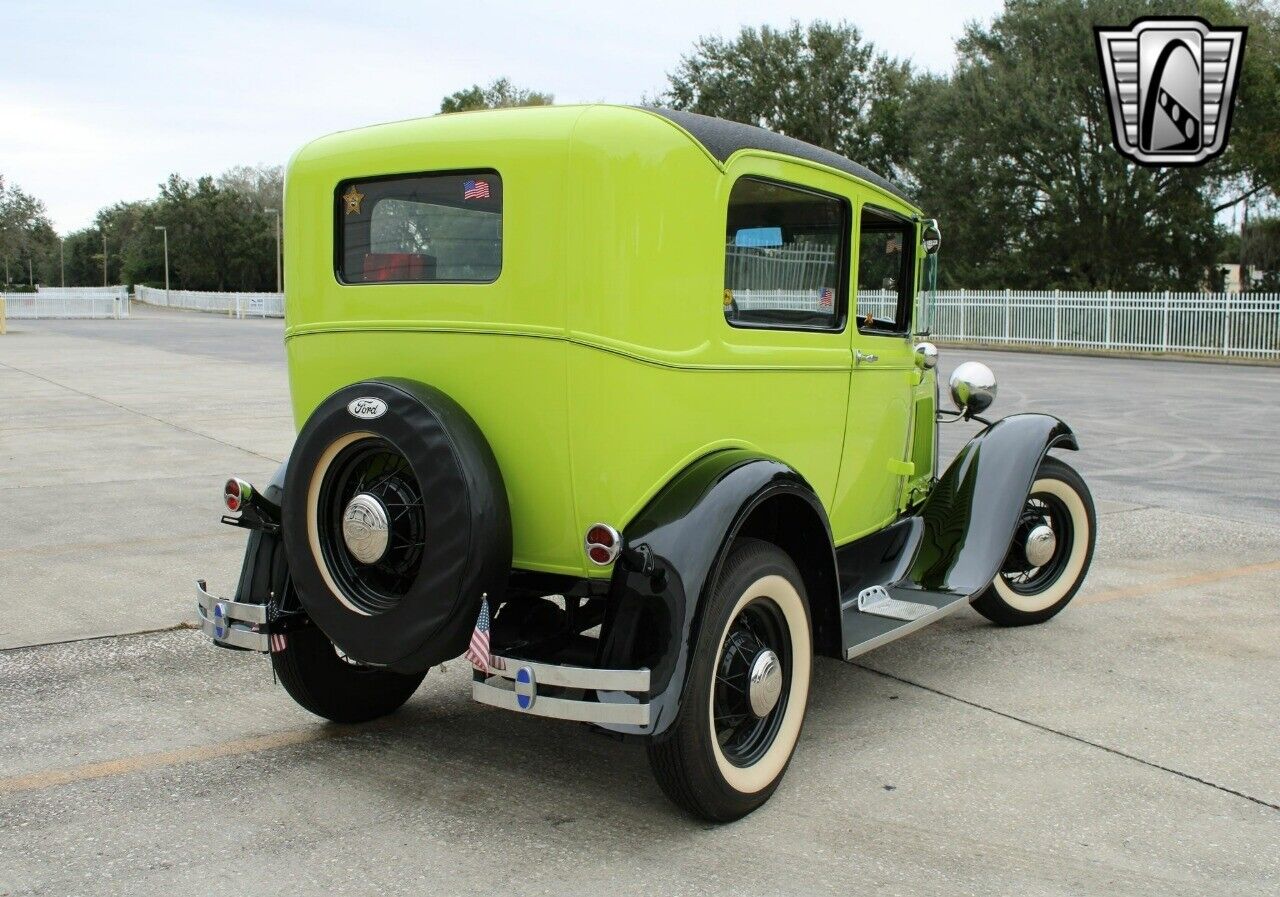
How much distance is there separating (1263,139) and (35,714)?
31050mm

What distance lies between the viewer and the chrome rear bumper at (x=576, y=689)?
123 inches

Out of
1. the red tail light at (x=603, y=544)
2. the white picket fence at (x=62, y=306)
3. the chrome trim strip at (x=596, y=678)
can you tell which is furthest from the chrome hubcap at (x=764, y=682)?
the white picket fence at (x=62, y=306)

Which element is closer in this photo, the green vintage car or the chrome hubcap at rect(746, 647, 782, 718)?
the green vintage car

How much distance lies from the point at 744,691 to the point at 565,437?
912 millimetres

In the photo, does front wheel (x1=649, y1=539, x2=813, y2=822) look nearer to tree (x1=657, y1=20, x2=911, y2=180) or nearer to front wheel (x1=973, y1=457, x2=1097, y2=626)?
A: front wheel (x1=973, y1=457, x2=1097, y2=626)

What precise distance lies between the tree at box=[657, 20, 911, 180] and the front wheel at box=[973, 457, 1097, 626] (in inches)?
1850

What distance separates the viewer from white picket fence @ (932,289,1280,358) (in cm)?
2652

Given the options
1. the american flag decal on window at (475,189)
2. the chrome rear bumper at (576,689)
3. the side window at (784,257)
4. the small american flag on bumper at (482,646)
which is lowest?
the chrome rear bumper at (576,689)

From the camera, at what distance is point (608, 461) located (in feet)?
11.3

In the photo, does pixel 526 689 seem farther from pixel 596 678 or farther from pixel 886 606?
pixel 886 606

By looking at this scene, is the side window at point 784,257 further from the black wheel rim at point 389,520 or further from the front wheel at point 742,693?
the black wheel rim at point 389,520

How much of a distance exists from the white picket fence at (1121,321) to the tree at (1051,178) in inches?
179

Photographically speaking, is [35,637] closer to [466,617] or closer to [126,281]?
[466,617]

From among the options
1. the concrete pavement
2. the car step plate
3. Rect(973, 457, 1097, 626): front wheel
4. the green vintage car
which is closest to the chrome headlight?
Rect(973, 457, 1097, 626): front wheel
